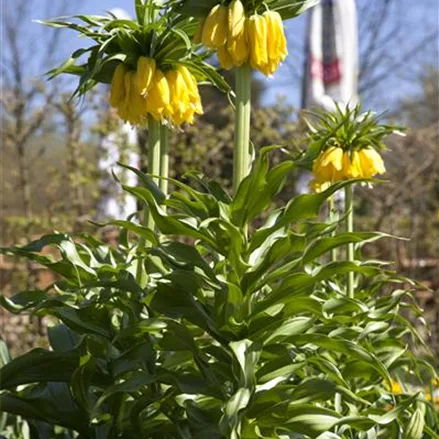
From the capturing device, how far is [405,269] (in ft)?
20.0

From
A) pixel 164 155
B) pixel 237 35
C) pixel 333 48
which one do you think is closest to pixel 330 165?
pixel 164 155

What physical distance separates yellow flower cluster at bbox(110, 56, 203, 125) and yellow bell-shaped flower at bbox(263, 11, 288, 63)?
9.7 inches

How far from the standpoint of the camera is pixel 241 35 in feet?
6.09

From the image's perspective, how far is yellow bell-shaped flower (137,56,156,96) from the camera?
2.00 meters

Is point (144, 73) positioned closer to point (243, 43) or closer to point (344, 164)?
point (243, 43)

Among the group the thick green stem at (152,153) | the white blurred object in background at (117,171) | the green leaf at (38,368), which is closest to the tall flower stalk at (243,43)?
the thick green stem at (152,153)

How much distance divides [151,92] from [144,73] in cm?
5

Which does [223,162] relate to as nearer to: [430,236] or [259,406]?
[430,236]

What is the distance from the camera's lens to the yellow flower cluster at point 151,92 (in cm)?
202

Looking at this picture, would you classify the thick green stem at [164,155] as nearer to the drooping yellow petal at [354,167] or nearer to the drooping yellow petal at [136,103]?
the drooping yellow petal at [136,103]

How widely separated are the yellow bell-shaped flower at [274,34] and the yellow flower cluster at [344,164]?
26.4 inches

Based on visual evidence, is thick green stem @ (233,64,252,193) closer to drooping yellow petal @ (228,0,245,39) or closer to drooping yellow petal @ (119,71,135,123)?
drooping yellow petal @ (228,0,245,39)

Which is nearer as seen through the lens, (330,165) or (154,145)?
(154,145)

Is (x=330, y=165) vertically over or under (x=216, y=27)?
under
